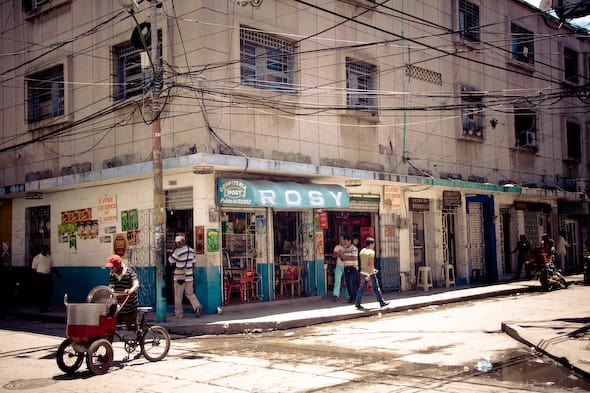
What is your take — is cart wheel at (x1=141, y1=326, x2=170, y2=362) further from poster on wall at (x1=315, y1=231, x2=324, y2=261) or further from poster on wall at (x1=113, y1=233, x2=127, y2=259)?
poster on wall at (x1=315, y1=231, x2=324, y2=261)

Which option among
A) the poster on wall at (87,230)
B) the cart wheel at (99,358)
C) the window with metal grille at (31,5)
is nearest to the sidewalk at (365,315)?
the poster on wall at (87,230)

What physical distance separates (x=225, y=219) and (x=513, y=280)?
13.3 m

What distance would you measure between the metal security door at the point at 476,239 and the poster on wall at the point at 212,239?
12525 mm

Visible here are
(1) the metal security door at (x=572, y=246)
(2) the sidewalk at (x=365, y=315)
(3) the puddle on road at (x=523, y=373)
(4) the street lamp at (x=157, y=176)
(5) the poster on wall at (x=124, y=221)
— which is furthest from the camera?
(1) the metal security door at (x=572, y=246)

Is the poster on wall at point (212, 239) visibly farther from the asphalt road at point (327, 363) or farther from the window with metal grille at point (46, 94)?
the window with metal grille at point (46, 94)

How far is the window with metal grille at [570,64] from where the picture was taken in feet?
97.8

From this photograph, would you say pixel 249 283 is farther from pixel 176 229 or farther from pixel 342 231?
pixel 342 231

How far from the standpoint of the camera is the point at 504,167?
84.1ft

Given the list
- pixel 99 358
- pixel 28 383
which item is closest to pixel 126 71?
pixel 99 358

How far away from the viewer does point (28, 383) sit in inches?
324

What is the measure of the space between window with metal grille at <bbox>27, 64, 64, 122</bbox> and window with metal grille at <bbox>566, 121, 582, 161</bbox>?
2318 cm

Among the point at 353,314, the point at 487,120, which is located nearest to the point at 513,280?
the point at 487,120

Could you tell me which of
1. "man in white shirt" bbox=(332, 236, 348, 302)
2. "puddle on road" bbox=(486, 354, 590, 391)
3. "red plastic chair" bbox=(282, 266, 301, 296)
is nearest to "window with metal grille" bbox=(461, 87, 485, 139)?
"man in white shirt" bbox=(332, 236, 348, 302)

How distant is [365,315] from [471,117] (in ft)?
38.4
